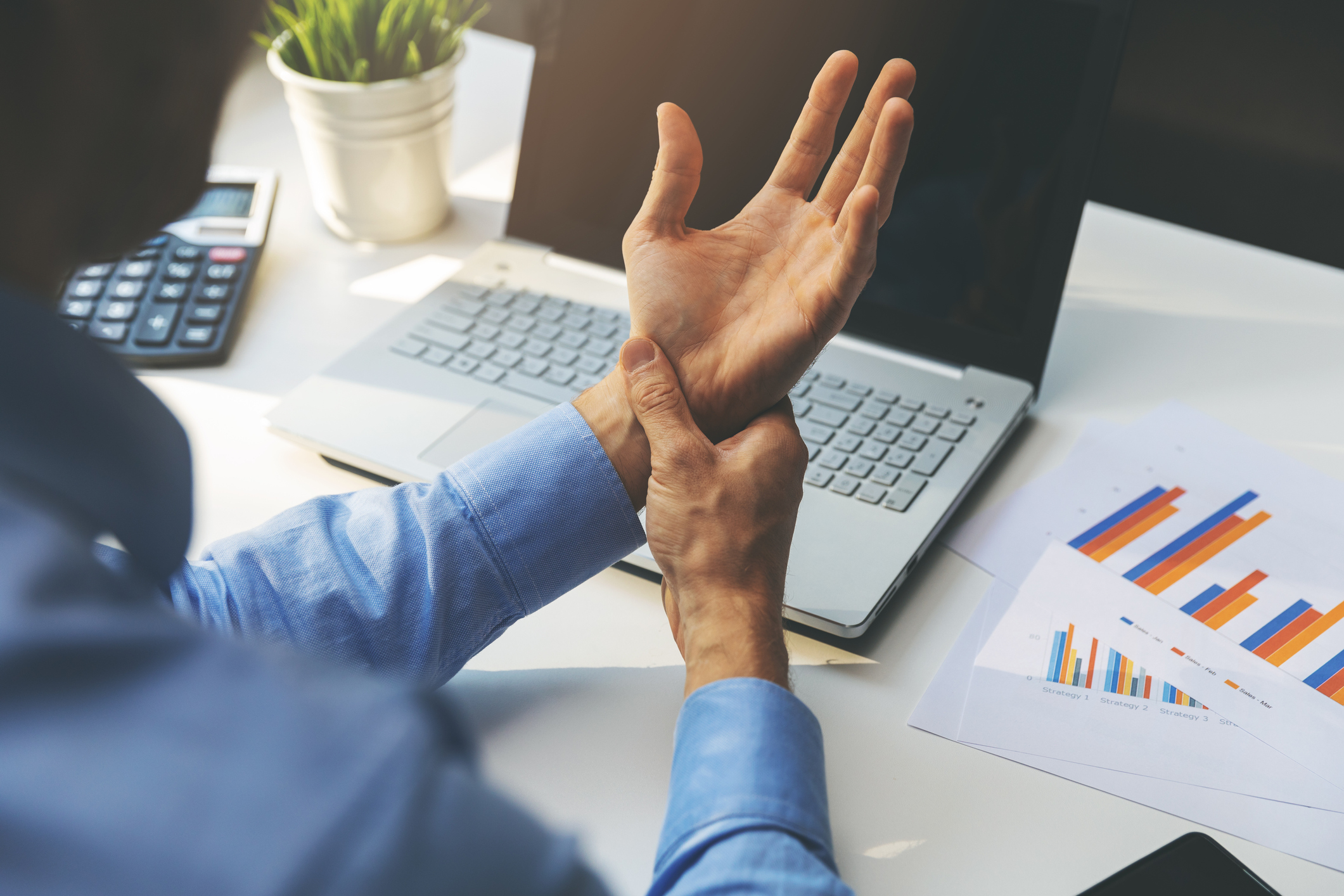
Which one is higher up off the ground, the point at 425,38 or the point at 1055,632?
the point at 425,38

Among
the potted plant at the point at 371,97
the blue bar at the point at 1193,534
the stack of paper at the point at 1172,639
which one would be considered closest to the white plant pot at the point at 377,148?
the potted plant at the point at 371,97

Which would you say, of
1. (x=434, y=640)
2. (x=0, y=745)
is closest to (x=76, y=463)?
(x=0, y=745)

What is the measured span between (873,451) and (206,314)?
25.1 inches

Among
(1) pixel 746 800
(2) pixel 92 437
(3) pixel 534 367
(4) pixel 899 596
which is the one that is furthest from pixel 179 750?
(3) pixel 534 367

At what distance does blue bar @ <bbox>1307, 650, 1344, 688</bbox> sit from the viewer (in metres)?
0.67

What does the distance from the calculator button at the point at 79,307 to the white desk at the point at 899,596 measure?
0.09 metres

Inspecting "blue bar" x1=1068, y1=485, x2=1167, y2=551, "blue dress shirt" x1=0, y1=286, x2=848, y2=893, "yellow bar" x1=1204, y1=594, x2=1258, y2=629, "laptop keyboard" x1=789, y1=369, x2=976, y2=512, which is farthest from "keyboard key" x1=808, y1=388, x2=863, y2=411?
"blue dress shirt" x1=0, y1=286, x2=848, y2=893

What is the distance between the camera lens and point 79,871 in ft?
0.82

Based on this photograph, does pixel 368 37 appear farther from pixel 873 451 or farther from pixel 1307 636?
pixel 1307 636

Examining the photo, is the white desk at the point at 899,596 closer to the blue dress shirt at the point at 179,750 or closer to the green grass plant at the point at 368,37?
the blue dress shirt at the point at 179,750

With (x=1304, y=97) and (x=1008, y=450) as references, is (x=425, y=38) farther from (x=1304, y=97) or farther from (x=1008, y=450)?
(x=1304, y=97)

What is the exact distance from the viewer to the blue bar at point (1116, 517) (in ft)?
2.55

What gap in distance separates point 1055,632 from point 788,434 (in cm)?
23

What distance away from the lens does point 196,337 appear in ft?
3.12
